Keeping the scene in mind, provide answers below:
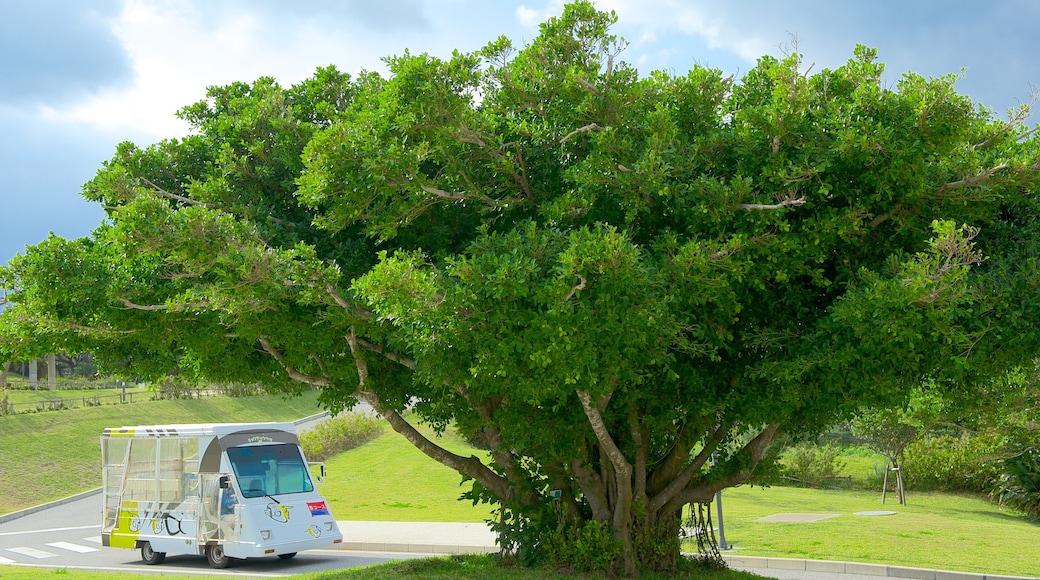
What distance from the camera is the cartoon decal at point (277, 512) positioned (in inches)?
703

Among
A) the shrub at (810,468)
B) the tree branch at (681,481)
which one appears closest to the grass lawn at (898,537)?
the tree branch at (681,481)

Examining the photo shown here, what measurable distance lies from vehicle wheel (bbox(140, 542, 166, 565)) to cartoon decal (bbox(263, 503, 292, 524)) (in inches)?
119

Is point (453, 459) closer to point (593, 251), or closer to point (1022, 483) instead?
point (593, 251)

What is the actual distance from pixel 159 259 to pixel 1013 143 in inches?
447

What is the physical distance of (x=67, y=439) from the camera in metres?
39.2

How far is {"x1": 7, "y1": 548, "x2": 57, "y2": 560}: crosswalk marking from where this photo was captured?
68.4 ft

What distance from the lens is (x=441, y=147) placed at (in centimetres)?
1102

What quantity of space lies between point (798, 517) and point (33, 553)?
63.3ft

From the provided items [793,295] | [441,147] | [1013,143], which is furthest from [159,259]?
[1013,143]

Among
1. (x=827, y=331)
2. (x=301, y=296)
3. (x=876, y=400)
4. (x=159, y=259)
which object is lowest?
(x=876, y=400)

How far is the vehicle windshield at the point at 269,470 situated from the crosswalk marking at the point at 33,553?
617 cm

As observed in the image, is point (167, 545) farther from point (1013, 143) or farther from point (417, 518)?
point (1013, 143)

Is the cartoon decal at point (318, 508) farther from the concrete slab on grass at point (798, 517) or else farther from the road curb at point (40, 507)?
the road curb at point (40, 507)

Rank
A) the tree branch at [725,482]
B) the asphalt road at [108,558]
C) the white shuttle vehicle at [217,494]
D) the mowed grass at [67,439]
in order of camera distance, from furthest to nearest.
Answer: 1. the mowed grass at [67,439]
2. the asphalt road at [108,558]
3. the white shuttle vehicle at [217,494]
4. the tree branch at [725,482]
